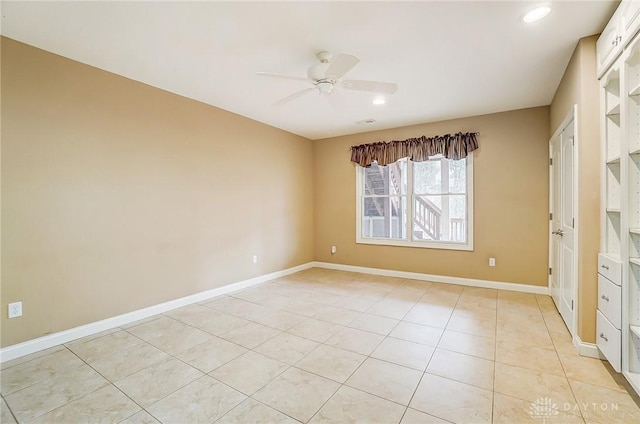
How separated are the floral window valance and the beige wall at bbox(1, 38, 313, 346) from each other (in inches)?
79.2

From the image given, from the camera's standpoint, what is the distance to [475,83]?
319 cm

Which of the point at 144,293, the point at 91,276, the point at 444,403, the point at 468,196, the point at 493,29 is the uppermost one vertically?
the point at 493,29

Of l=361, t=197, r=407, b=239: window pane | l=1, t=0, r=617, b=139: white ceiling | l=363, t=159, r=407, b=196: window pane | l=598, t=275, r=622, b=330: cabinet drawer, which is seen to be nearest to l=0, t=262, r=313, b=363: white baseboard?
l=361, t=197, r=407, b=239: window pane

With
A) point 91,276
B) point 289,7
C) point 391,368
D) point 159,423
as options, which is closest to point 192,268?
point 91,276

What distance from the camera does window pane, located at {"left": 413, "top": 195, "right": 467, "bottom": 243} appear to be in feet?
14.9

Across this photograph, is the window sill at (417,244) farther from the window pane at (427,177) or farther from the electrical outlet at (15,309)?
the electrical outlet at (15,309)

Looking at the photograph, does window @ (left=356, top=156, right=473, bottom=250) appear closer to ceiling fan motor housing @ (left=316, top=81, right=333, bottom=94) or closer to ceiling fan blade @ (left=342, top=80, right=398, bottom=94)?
ceiling fan blade @ (left=342, top=80, right=398, bottom=94)

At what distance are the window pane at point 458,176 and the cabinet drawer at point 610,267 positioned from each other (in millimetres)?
2451

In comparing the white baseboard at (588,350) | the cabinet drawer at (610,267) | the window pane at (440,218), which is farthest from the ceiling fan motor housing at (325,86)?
the white baseboard at (588,350)

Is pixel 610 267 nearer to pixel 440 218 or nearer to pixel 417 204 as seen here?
pixel 440 218

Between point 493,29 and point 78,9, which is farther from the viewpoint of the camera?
point 493,29

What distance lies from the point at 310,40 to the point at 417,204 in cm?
334

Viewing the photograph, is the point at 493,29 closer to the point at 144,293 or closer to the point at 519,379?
the point at 519,379

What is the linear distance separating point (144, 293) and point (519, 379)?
141 inches
